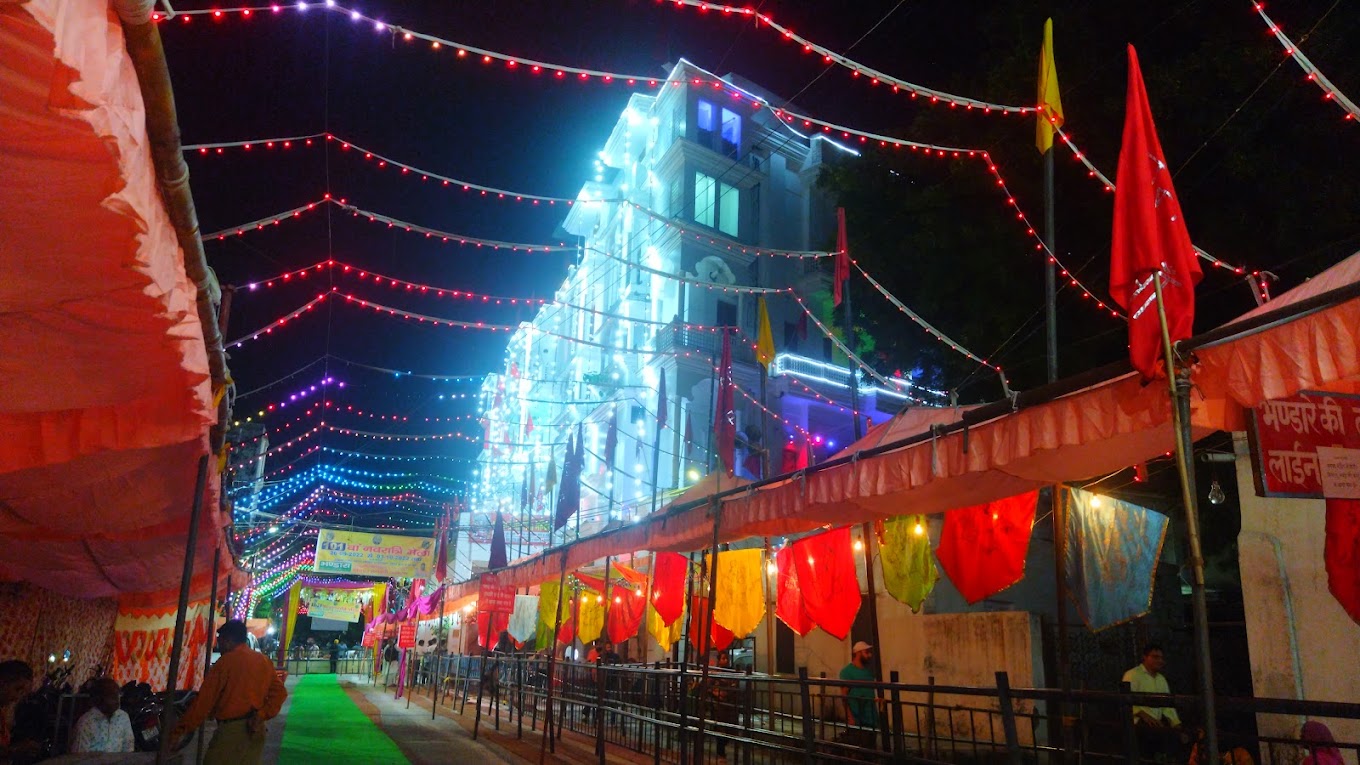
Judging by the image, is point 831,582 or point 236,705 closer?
point 236,705

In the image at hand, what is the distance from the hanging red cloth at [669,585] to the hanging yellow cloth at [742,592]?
6.12 feet

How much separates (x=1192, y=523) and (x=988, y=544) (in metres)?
4.43

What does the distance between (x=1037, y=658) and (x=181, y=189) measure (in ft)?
41.2

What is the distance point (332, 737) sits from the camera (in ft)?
47.4

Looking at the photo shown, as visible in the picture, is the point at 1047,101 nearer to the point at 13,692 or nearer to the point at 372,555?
the point at 13,692

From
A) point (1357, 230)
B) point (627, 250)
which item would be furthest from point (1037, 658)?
point (627, 250)

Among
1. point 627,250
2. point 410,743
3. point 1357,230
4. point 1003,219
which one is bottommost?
point 410,743

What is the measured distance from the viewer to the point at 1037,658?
12375 mm

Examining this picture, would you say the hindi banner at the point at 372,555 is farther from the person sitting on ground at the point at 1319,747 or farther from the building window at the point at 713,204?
the person sitting on ground at the point at 1319,747

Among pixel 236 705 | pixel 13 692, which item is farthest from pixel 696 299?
pixel 13 692

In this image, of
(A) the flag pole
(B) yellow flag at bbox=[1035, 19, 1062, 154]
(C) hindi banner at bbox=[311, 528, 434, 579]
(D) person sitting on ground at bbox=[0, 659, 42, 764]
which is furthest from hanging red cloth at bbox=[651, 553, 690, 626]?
(C) hindi banner at bbox=[311, 528, 434, 579]

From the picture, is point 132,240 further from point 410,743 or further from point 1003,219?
point 1003,219

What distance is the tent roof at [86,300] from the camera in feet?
7.75

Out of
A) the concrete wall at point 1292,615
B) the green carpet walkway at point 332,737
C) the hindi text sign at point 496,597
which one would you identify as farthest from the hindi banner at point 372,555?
the concrete wall at point 1292,615
